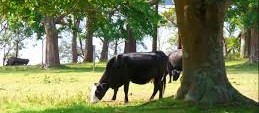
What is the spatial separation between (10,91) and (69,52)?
186ft

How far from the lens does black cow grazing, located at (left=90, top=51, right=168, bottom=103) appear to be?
A: 17922 millimetres

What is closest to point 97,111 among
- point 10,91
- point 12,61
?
point 10,91

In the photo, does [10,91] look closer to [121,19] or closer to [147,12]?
[147,12]

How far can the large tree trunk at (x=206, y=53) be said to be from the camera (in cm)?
1363

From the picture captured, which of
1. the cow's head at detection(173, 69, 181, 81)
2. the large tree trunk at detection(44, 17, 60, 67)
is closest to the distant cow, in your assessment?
the large tree trunk at detection(44, 17, 60, 67)

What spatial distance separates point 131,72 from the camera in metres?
18.3

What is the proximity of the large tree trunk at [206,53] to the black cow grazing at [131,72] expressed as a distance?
13.3 feet

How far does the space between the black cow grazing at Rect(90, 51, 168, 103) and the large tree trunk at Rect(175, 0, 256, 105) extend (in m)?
4.06

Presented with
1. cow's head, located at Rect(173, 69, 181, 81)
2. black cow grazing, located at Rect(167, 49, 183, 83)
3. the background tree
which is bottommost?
cow's head, located at Rect(173, 69, 181, 81)

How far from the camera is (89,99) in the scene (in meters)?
17.5

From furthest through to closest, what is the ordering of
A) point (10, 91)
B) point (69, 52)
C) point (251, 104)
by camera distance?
point (69, 52), point (10, 91), point (251, 104)

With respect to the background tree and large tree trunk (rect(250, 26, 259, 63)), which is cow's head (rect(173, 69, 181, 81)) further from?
large tree trunk (rect(250, 26, 259, 63))

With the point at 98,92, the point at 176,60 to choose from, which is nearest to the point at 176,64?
the point at 176,60

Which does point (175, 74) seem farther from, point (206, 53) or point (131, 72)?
point (206, 53)
